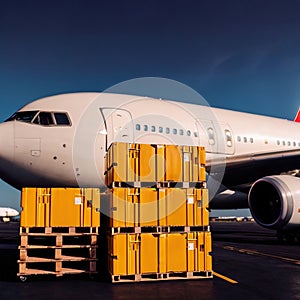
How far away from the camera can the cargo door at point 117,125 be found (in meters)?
13.1

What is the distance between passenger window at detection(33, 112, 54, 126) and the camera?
42.2 ft

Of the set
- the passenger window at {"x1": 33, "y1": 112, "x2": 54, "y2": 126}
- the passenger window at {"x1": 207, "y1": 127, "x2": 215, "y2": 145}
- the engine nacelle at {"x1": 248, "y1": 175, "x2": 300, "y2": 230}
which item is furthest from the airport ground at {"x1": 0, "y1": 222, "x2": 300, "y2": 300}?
the passenger window at {"x1": 207, "y1": 127, "x2": 215, "y2": 145}

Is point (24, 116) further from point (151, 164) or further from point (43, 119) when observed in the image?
point (151, 164)

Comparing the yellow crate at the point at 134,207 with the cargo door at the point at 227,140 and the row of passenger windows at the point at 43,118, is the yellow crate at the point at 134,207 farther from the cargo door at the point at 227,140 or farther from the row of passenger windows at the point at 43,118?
the cargo door at the point at 227,140

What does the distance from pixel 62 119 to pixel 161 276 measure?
676 centimetres

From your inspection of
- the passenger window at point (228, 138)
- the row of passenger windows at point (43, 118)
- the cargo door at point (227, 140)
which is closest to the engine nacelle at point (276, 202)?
the cargo door at point (227, 140)

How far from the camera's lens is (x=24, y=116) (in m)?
13.0

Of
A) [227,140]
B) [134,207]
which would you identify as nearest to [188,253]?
[134,207]

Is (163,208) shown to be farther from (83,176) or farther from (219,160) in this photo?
(219,160)

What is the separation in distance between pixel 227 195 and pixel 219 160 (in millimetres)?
5986

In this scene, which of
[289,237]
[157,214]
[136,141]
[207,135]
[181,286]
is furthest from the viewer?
[289,237]

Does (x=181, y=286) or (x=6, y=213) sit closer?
(x=181, y=286)

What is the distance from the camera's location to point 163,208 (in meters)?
8.45

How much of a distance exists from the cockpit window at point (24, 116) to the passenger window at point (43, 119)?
16 cm
